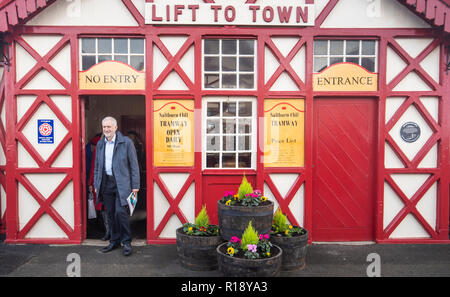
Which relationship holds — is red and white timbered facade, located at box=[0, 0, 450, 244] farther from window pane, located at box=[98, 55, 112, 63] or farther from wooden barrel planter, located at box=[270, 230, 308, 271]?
wooden barrel planter, located at box=[270, 230, 308, 271]

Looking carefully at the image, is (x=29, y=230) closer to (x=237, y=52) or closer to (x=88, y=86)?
(x=88, y=86)

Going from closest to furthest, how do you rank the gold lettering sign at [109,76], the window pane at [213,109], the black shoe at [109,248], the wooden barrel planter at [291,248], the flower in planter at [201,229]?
the wooden barrel planter at [291,248] → the flower in planter at [201,229] → the black shoe at [109,248] → the gold lettering sign at [109,76] → the window pane at [213,109]

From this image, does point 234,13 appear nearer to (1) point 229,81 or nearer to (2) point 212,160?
(1) point 229,81

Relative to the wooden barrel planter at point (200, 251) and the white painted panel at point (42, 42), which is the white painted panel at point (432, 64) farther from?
the white painted panel at point (42, 42)

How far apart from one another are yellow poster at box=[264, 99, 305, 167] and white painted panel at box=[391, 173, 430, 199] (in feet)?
5.52

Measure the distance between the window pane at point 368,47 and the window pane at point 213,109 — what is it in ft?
8.67

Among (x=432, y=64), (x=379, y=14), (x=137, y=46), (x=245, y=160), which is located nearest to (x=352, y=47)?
(x=379, y=14)

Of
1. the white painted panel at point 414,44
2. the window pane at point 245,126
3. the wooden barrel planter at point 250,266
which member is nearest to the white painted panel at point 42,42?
the window pane at point 245,126

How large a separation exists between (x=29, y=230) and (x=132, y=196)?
6.79 ft

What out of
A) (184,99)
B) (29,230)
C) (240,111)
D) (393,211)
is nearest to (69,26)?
(184,99)

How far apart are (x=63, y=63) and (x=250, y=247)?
4.24 meters

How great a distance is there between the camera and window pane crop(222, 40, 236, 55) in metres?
5.49

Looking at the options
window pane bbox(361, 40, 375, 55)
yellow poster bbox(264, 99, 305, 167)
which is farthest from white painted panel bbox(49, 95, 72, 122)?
window pane bbox(361, 40, 375, 55)

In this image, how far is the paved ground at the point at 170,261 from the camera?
4.45 meters
